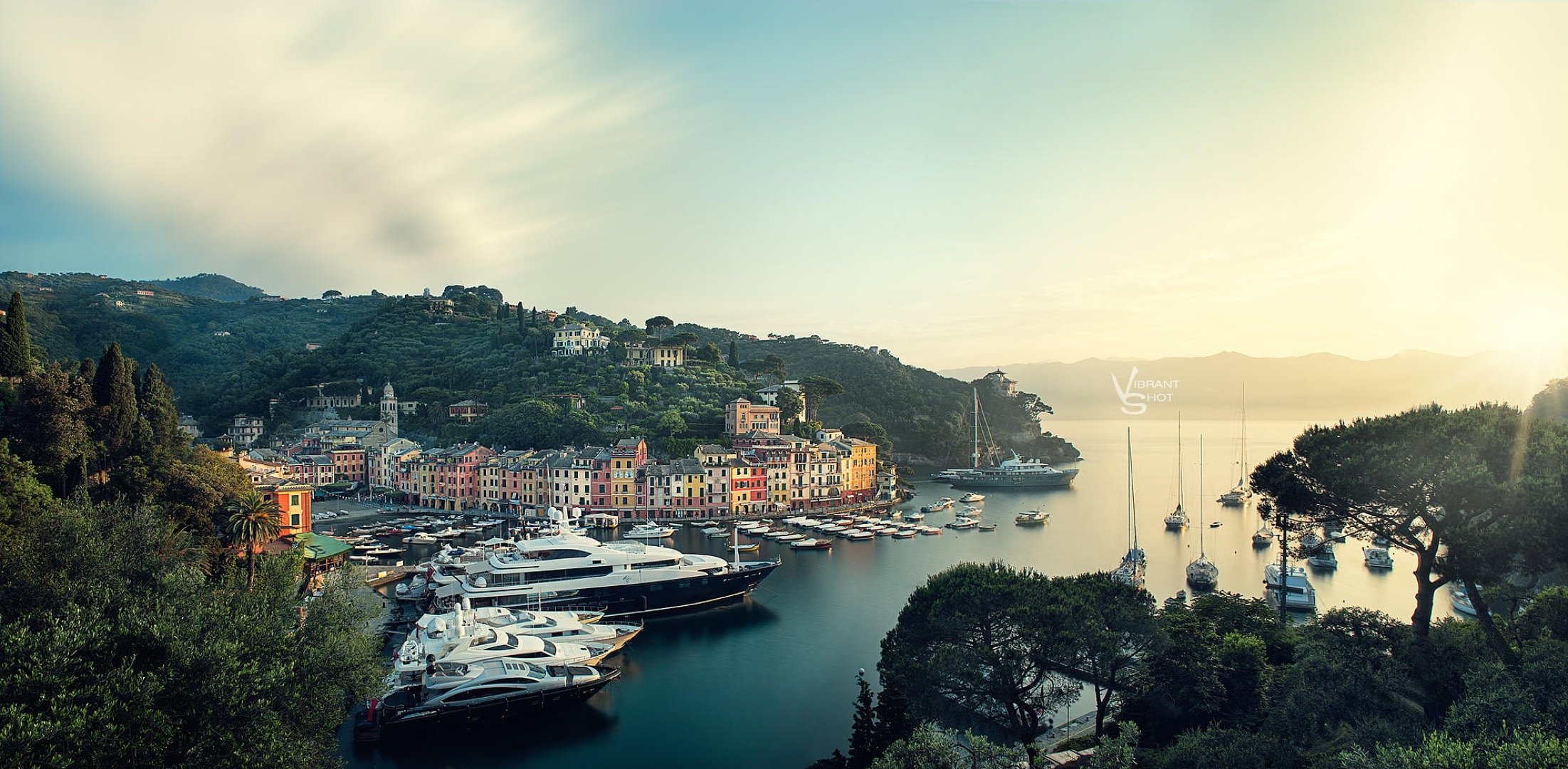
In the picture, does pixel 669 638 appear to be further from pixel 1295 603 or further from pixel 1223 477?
pixel 1223 477

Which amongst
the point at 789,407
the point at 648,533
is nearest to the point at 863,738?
the point at 648,533

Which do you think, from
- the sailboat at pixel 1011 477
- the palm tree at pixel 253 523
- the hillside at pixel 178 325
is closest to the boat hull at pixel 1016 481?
the sailboat at pixel 1011 477

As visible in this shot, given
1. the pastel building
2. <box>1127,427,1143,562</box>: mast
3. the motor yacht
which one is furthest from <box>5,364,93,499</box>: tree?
the pastel building

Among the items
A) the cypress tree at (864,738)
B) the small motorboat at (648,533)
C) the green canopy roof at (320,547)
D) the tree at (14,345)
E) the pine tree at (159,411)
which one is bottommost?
the small motorboat at (648,533)

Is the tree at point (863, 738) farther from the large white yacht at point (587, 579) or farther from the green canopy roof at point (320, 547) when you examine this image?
the green canopy roof at point (320, 547)

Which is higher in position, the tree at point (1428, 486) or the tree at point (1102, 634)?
the tree at point (1428, 486)

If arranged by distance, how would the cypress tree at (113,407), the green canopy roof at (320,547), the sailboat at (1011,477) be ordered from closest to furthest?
1. the cypress tree at (113,407)
2. the green canopy roof at (320,547)
3. the sailboat at (1011,477)
